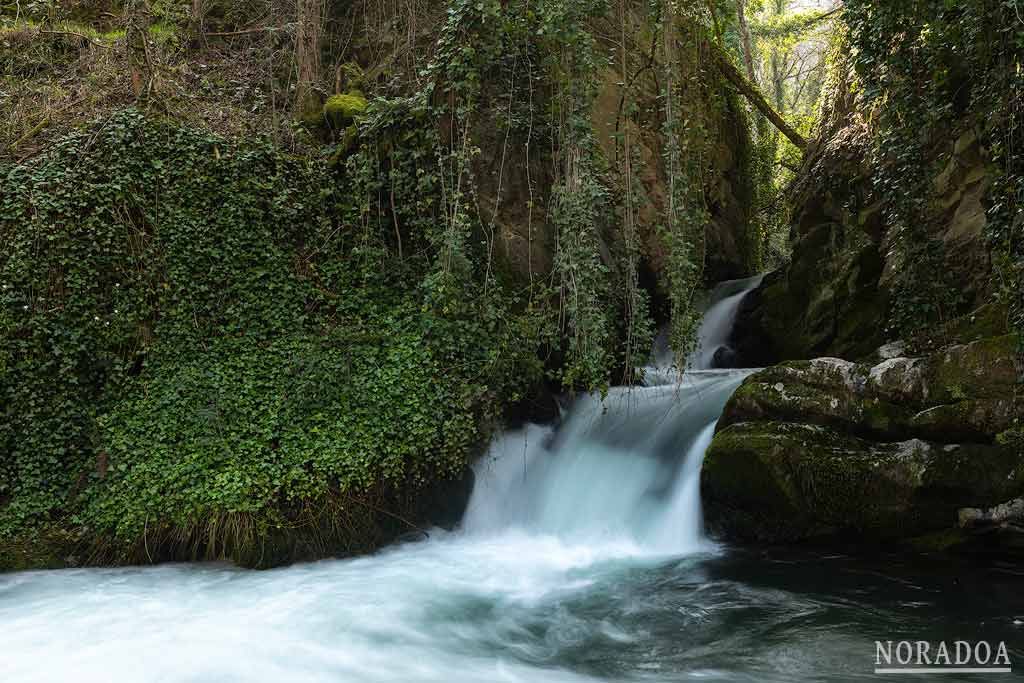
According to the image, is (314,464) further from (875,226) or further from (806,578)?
(875,226)

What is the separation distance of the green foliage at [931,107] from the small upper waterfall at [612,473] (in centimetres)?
230

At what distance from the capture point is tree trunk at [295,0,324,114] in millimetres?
9781

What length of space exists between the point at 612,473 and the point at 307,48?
7028 mm

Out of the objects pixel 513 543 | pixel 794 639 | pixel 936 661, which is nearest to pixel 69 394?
pixel 513 543

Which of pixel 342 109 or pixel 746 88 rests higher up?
pixel 746 88

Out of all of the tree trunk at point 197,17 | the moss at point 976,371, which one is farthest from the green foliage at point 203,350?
the tree trunk at point 197,17

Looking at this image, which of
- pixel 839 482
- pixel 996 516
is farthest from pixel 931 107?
pixel 996 516

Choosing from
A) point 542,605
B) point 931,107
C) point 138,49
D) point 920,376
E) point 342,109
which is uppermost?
point 138,49

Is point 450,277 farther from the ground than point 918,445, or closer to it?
farther from the ground

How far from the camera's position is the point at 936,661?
4398mm

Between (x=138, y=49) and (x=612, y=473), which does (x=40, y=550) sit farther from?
(x=138, y=49)

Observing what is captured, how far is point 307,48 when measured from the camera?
10.2 m

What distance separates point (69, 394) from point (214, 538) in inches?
77.9

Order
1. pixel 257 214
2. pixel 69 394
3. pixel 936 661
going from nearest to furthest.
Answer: pixel 936 661 → pixel 69 394 → pixel 257 214
